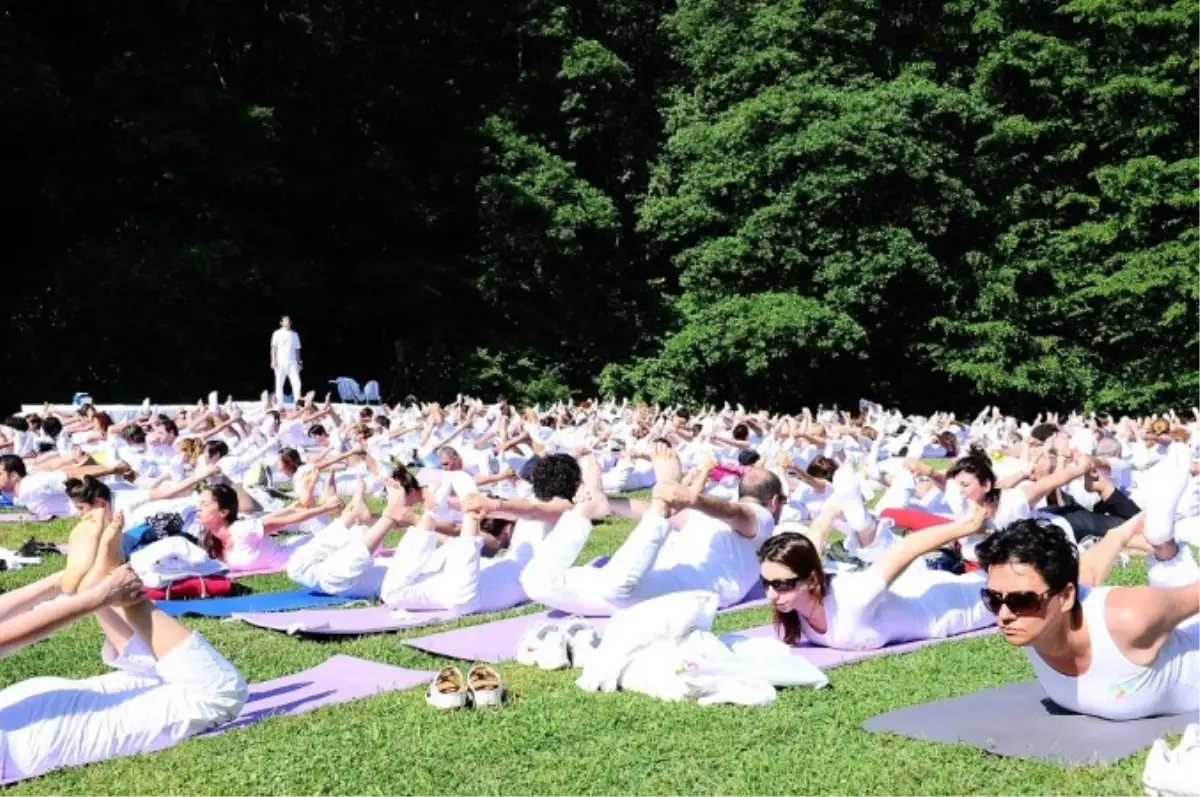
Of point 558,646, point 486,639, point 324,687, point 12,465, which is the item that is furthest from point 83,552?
point 12,465

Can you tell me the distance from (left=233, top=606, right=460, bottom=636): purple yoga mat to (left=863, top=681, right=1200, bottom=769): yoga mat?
138 inches

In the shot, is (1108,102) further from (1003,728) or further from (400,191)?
(1003,728)

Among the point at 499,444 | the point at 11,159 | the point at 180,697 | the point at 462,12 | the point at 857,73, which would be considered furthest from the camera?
the point at 462,12

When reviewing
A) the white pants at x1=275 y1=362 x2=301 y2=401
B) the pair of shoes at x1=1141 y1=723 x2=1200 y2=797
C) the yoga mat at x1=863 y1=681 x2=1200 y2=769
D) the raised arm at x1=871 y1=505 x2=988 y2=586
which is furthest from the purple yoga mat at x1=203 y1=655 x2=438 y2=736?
the white pants at x1=275 y1=362 x2=301 y2=401

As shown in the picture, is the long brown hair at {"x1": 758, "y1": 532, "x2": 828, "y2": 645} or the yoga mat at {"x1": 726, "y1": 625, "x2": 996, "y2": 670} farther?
the yoga mat at {"x1": 726, "y1": 625, "x2": 996, "y2": 670}

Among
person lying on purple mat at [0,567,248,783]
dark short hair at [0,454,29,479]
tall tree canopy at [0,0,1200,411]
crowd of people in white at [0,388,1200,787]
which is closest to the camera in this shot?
crowd of people in white at [0,388,1200,787]

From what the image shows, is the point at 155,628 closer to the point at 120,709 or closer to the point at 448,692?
the point at 120,709

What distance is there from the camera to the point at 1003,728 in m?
4.97

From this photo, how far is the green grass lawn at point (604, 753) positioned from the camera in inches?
176

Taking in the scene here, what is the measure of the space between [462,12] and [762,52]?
7.61 meters

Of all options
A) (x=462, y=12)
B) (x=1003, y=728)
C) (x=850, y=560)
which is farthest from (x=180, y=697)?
(x=462, y=12)

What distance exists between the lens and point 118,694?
5281 mm

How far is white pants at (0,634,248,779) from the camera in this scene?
502cm

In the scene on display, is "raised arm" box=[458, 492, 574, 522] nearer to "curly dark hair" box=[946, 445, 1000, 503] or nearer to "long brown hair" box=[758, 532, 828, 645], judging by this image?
"long brown hair" box=[758, 532, 828, 645]
